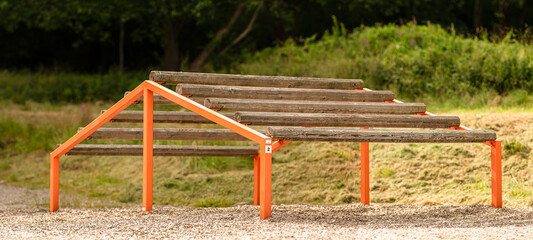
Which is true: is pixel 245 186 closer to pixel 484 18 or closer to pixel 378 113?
pixel 378 113

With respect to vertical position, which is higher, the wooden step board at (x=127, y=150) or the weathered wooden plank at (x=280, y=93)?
the weathered wooden plank at (x=280, y=93)

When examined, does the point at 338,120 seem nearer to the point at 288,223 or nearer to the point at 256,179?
the point at 288,223

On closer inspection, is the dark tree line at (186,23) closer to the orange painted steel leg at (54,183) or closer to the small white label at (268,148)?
the orange painted steel leg at (54,183)

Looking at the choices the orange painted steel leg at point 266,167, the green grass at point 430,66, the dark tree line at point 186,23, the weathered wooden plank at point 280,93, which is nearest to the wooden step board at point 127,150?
the weathered wooden plank at point 280,93

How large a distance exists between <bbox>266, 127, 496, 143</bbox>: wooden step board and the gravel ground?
27.3 inches

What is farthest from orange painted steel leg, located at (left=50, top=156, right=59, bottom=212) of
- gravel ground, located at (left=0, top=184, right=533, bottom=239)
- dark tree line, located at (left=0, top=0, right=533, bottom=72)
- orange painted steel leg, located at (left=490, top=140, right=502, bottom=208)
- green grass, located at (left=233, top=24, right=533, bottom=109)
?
dark tree line, located at (left=0, top=0, right=533, bottom=72)

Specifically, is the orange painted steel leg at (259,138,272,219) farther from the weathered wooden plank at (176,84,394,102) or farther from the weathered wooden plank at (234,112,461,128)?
the weathered wooden plank at (176,84,394,102)

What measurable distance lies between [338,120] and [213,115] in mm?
1155

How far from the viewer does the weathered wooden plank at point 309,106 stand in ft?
19.4

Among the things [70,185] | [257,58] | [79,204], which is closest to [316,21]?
[257,58]

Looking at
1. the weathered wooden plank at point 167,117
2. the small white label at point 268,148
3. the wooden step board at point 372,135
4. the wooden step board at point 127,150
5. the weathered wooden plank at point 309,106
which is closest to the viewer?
the small white label at point 268,148

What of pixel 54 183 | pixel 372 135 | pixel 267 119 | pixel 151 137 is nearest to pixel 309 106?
pixel 267 119

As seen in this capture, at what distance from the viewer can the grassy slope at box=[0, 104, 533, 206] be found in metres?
8.39

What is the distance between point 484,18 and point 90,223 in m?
23.3
